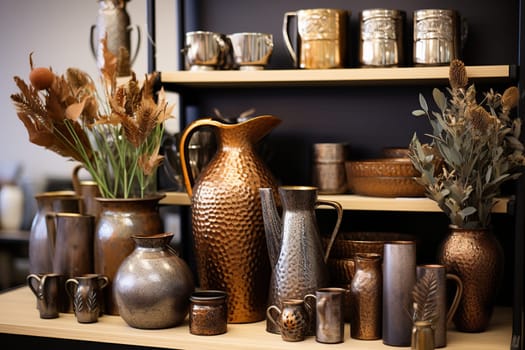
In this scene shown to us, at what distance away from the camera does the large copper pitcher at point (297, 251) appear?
1749mm

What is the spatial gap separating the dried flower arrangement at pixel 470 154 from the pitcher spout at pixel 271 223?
0.35m

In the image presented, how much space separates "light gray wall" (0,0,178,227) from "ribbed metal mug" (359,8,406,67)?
66 centimetres

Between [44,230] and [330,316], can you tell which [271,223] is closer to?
[330,316]

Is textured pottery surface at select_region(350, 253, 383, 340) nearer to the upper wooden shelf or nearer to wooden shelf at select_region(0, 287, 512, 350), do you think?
wooden shelf at select_region(0, 287, 512, 350)

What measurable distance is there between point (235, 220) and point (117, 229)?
306 millimetres

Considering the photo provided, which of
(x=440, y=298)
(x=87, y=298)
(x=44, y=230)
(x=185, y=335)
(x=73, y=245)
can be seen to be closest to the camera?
(x=440, y=298)

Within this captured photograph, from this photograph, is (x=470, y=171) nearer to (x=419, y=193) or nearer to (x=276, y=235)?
(x=419, y=193)

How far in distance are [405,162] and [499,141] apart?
9.6 inches

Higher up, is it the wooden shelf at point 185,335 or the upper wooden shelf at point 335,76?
the upper wooden shelf at point 335,76

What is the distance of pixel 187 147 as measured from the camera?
1.93 m

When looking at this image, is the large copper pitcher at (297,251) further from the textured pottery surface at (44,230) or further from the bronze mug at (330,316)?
the textured pottery surface at (44,230)

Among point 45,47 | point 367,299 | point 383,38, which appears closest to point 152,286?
point 367,299

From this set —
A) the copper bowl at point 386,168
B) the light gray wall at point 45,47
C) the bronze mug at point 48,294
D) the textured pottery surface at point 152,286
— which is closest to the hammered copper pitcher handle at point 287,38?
the copper bowl at point 386,168

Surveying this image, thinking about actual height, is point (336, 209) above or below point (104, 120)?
below
